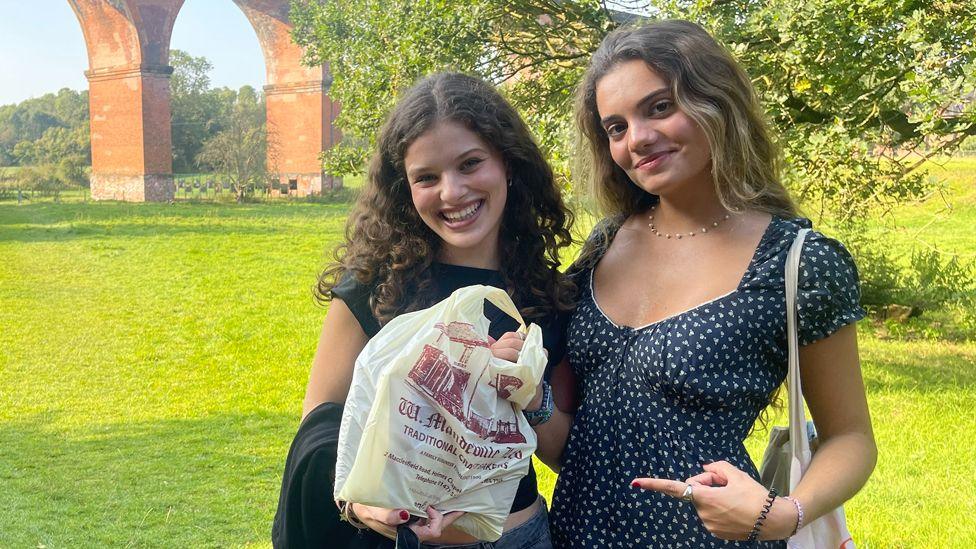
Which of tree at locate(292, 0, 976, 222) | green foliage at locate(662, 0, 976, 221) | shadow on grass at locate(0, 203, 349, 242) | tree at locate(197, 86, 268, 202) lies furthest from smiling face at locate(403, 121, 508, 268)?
tree at locate(197, 86, 268, 202)

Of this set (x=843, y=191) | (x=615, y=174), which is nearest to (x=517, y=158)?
(x=615, y=174)

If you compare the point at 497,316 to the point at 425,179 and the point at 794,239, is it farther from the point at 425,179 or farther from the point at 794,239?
the point at 794,239

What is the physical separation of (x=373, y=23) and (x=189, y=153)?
761 cm

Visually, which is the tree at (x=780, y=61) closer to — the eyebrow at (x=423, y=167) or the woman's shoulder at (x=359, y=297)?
the eyebrow at (x=423, y=167)

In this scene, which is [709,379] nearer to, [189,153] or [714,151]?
[714,151]

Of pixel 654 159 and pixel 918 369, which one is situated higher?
pixel 654 159

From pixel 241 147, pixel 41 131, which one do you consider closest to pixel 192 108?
pixel 241 147

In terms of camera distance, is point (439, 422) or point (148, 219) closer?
point (439, 422)

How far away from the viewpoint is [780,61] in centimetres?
506

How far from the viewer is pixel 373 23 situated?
5531 mm

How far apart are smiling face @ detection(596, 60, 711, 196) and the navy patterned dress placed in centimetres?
20

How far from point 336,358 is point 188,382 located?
630 cm

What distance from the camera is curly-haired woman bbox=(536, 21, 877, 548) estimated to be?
1.42 m

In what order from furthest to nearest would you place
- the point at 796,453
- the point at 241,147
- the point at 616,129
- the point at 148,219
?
the point at 241,147 < the point at 148,219 < the point at 616,129 < the point at 796,453
